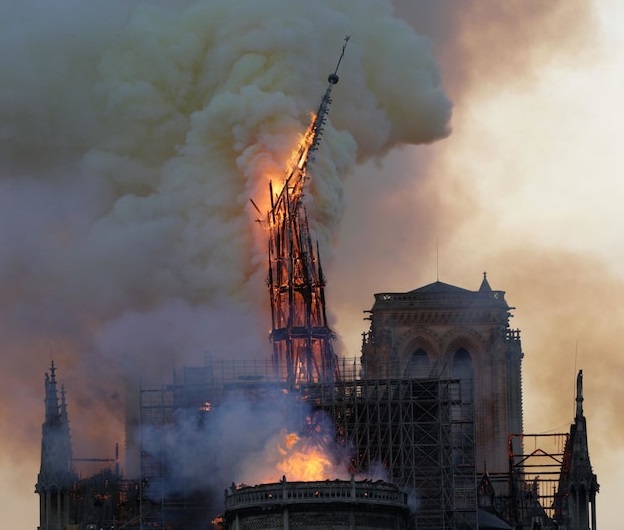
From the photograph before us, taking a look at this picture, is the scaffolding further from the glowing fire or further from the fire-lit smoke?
the glowing fire

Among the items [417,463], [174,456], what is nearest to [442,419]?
[417,463]

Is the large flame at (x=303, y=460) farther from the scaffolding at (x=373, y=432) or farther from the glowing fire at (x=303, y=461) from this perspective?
the scaffolding at (x=373, y=432)

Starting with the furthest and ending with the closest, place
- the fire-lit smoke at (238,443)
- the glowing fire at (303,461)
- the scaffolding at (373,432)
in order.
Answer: the scaffolding at (373,432) < the fire-lit smoke at (238,443) < the glowing fire at (303,461)

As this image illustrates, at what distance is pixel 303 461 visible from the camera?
194000 mm

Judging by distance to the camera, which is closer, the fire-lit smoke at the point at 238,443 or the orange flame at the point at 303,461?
the orange flame at the point at 303,461

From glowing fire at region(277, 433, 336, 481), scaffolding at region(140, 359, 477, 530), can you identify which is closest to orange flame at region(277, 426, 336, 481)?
glowing fire at region(277, 433, 336, 481)

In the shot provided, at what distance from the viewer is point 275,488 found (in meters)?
184

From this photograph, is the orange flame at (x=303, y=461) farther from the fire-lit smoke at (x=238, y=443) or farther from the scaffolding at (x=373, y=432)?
the scaffolding at (x=373, y=432)

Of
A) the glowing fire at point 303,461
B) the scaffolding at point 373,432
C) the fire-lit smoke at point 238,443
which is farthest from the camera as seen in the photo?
the scaffolding at point 373,432

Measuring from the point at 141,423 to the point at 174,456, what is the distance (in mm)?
3609

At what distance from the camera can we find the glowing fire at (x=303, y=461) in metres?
193

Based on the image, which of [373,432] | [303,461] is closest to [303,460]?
[303,461]

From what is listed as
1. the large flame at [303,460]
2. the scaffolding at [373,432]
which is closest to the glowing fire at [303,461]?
the large flame at [303,460]

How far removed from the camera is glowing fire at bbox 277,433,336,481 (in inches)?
7589
